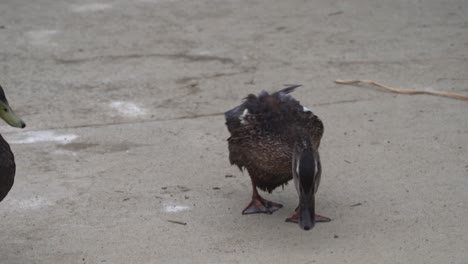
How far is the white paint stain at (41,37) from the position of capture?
8.81 metres

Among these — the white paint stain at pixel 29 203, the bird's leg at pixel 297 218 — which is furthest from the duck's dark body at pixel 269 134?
the white paint stain at pixel 29 203

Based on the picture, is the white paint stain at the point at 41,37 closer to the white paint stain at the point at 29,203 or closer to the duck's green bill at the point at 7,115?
the white paint stain at the point at 29,203

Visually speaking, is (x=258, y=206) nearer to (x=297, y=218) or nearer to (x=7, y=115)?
(x=297, y=218)

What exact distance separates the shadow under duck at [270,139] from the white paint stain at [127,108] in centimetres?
178

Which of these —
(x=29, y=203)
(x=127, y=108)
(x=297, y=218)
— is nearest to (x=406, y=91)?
(x=127, y=108)

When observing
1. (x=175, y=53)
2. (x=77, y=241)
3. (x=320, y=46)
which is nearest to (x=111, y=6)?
(x=175, y=53)

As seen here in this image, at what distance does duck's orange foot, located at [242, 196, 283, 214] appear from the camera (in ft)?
17.6

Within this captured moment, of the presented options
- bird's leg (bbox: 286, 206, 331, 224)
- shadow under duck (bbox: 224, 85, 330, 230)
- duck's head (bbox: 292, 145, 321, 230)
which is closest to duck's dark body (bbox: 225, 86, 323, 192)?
shadow under duck (bbox: 224, 85, 330, 230)

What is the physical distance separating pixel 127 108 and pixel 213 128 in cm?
88

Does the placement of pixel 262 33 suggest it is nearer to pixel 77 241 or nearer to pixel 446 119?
pixel 446 119

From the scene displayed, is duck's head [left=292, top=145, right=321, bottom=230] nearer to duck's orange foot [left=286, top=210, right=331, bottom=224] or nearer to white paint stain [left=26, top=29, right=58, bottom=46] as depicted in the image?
duck's orange foot [left=286, top=210, right=331, bottom=224]

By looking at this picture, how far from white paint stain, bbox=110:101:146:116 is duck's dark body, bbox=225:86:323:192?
72.4 inches

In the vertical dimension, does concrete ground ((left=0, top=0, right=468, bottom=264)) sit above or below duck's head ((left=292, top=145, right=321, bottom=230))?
below

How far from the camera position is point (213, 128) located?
6.68 meters
